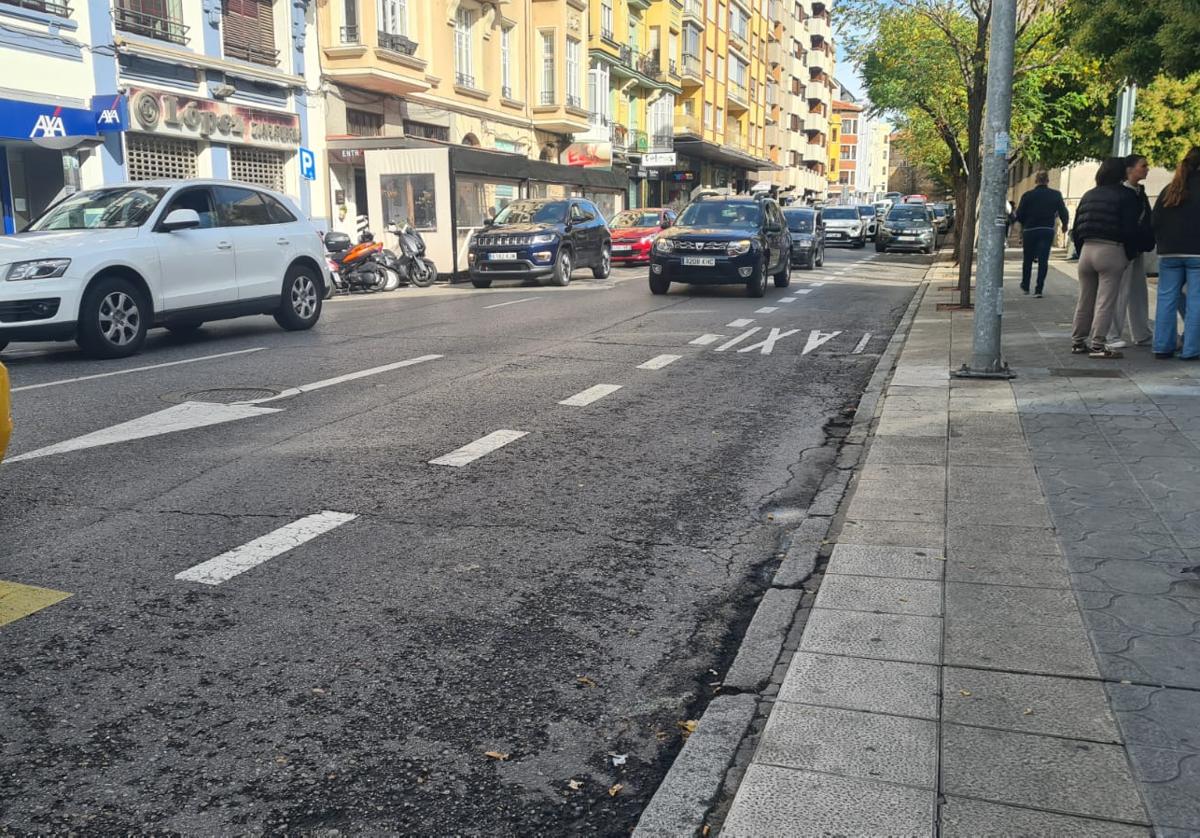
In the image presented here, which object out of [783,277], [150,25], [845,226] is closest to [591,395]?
[783,277]

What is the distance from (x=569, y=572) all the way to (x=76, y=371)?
7.07m

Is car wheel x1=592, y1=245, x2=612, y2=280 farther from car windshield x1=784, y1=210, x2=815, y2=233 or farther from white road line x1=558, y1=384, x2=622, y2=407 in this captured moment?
white road line x1=558, y1=384, x2=622, y2=407

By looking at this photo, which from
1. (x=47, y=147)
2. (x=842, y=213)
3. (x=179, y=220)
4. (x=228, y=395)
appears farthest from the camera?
(x=842, y=213)

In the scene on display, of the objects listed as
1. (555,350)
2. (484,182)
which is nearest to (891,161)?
(484,182)

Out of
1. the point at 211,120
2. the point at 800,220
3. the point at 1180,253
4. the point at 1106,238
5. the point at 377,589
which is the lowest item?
the point at 377,589

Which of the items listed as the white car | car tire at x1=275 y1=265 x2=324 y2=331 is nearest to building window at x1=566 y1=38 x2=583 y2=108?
car tire at x1=275 y1=265 x2=324 y2=331

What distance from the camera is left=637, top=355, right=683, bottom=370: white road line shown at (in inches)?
409

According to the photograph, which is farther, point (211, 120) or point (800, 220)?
point (800, 220)

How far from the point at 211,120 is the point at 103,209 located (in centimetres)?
1268

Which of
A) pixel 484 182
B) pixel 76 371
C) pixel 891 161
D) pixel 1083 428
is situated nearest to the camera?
pixel 1083 428

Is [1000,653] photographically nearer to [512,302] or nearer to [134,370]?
[134,370]

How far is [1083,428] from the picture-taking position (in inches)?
282

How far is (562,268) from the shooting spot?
2245cm

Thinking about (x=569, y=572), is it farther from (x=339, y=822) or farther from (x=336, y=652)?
(x=339, y=822)
